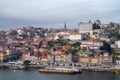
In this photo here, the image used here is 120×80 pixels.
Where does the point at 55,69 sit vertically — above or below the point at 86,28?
below

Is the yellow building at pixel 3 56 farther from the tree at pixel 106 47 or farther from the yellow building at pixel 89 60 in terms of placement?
the tree at pixel 106 47

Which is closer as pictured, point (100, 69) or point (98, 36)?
point (100, 69)

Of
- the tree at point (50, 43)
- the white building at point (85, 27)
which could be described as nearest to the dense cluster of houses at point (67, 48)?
the white building at point (85, 27)

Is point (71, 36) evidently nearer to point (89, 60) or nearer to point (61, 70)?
point (89, 60)

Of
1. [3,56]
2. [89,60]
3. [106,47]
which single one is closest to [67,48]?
[106,47]

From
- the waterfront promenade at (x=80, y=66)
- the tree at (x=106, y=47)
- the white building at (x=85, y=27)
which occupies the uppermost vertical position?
the white building at (x=85, y=27)

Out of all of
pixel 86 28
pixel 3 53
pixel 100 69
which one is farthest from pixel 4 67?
pixel 86 28

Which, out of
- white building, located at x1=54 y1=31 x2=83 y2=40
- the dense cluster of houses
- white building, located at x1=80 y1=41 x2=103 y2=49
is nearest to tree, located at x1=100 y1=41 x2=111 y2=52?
the dense cluster of houses

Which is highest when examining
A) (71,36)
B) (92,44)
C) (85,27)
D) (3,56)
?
(85,27)

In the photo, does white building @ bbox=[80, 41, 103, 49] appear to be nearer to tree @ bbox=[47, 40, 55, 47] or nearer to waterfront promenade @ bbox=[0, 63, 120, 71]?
tree @ bbox=[47, 40, 55, 47]

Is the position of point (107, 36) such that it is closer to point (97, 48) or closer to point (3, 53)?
point (97, 48)

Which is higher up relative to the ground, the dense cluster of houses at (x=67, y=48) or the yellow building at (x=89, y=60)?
the dense cluster of houses at (x=67, y=48)
